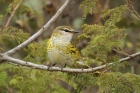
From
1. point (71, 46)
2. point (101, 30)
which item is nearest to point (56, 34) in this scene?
point (71, 46)

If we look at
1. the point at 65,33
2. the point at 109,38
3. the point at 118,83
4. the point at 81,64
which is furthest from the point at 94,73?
the point at 65,33

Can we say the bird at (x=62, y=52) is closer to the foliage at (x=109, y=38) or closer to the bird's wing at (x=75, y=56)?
the bird's wing at (x=75, y=56)

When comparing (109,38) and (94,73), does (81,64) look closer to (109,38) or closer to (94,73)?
(94,73)

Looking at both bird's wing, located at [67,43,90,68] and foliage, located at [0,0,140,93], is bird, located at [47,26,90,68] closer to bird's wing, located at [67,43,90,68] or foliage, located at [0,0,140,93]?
bird's wing, located at [67,43,90,68]

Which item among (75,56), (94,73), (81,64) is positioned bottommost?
(94,73)

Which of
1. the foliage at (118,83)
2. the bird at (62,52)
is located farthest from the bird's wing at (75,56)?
the foliage at (118,83)

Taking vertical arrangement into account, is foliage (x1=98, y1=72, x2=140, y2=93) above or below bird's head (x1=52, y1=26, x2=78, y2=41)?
below

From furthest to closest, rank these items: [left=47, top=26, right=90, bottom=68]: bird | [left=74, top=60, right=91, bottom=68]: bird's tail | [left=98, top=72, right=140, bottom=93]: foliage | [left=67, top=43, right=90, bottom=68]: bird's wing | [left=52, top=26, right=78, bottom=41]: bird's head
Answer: [left=52, top=26, right=78, bottom=41]: bird's head → [left=47, top=26, right=90, bottom=68]: bird → [left=67, top=43, right=90, bottom=68]: bird's wing → [left=74, top=60, right=91, bottom=68]: bird's tail → [left=98, top=72, right=140, bottom=93]: foliage

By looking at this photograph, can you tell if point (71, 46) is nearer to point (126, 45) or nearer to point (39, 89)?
point (39, 89)

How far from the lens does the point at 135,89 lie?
9.41 feet

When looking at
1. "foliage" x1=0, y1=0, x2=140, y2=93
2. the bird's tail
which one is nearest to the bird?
"foliage" x1=0, y1=0, x2=140, y2=93

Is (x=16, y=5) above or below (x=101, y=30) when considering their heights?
above

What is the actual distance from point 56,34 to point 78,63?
918 mm

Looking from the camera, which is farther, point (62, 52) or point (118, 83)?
point (62, 52)
